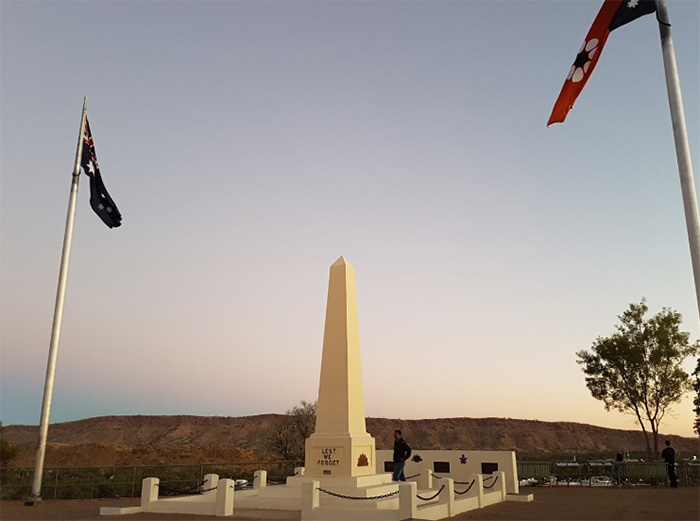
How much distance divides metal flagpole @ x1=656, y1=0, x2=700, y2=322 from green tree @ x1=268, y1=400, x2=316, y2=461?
31472mm

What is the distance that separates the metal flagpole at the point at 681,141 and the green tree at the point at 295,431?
103ft

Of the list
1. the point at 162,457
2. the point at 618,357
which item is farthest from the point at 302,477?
the point at 162,457

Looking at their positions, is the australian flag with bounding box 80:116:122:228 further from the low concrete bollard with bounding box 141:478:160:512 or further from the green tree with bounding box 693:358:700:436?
the green tree with bounding box 693:358:700:436

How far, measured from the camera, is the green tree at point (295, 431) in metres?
37.4

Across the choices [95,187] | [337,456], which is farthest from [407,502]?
[95,187]

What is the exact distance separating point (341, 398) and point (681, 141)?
10.7m

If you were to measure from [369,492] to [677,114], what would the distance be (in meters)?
11.1

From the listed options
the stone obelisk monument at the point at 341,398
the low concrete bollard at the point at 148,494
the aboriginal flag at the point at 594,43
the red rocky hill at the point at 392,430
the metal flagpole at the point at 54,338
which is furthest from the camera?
the red rocky hill at the point at 392,430

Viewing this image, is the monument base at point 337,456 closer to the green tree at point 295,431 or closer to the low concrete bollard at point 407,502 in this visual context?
the low concrete bollard at point 407,502

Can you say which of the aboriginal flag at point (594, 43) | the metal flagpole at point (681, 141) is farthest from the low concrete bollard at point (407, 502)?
the aboriginal flag at point (594, 43)

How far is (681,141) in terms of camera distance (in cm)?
945

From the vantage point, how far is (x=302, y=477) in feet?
52.1

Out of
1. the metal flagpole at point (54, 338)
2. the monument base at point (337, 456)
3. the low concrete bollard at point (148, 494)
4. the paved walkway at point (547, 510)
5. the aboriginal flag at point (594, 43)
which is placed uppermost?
the aboriginal flag at point (594, 43)

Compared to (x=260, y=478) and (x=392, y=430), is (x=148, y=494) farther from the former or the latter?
(x=392, y=430)
